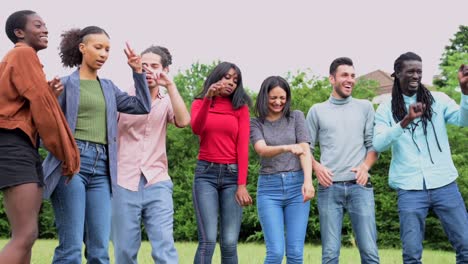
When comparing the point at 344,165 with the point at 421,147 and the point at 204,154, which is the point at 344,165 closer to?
the point at 421,147

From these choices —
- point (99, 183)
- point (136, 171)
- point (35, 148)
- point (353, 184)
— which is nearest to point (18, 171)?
point (35, 148)

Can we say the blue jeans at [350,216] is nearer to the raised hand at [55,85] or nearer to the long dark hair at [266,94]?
the long dark hair at [266,94]

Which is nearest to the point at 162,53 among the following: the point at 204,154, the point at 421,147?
the point at 204,154

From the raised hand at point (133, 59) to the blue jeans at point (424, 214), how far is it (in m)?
2.73

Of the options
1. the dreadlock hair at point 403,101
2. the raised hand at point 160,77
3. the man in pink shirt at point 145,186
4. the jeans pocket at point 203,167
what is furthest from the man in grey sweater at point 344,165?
the raised hand at point 160,77

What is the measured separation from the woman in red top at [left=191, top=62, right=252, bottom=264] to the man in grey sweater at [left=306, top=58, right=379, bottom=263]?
820 millimetres

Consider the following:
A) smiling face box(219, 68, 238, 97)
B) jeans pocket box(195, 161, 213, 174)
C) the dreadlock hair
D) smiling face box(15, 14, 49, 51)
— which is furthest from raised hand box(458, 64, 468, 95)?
smiling face box(15, 14, 49, 51)

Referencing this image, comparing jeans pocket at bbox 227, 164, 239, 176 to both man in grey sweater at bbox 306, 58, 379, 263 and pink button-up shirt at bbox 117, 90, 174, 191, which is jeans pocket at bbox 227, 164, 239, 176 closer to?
pink button-up shirt at bbox 117, 90, 174, 191

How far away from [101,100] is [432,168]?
10.1 feet

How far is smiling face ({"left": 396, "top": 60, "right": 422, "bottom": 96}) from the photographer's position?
6.12 metres

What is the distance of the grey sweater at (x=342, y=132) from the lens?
6398 mm

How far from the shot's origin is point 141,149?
19.1 ft

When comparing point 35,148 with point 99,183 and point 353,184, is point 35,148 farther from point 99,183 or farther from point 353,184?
point 353,184

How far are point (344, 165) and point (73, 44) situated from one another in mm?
2849
